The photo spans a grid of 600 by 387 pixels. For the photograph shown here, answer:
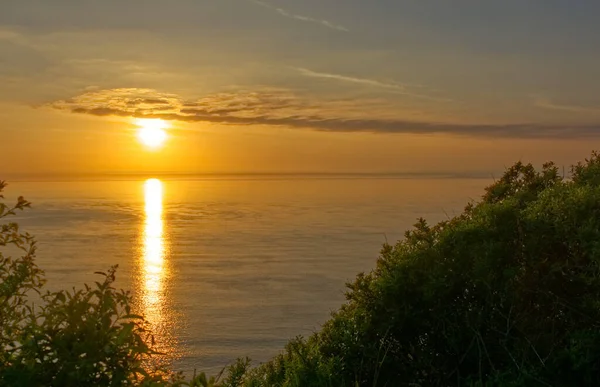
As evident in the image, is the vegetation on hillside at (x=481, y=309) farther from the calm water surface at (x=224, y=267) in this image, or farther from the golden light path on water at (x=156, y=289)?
the golden light path on water at (x=156, y=289)

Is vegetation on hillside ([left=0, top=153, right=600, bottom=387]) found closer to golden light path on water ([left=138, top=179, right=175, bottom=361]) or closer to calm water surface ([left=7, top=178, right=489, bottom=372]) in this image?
calm water surface ([left=7, top=178, right=489, bottom=372])

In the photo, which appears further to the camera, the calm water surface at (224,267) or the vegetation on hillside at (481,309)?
the calm water surface at (224,267)

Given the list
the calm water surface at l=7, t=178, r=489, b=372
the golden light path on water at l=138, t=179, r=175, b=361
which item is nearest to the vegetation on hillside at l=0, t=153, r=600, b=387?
the calm water surface at l=7, t=178, r=489, b=372

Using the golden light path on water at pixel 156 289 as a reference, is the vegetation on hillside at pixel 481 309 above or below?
above

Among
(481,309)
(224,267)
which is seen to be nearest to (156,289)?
(224,267)

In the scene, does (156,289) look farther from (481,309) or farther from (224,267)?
(481,309)

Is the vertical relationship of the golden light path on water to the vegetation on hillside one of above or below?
below

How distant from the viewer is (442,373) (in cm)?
735

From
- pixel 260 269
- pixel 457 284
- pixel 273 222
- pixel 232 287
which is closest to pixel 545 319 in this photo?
pixel 457 284

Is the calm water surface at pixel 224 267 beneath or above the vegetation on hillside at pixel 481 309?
beneath

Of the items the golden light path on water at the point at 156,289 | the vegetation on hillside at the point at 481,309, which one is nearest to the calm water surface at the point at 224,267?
the golden light path on water at the point at 156,289

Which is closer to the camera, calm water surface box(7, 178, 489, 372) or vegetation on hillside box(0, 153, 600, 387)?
vegetation on hillside box(0, 153, 600, 387)

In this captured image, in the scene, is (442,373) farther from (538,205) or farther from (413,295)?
(538,205)

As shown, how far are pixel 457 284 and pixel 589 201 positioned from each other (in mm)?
1759
